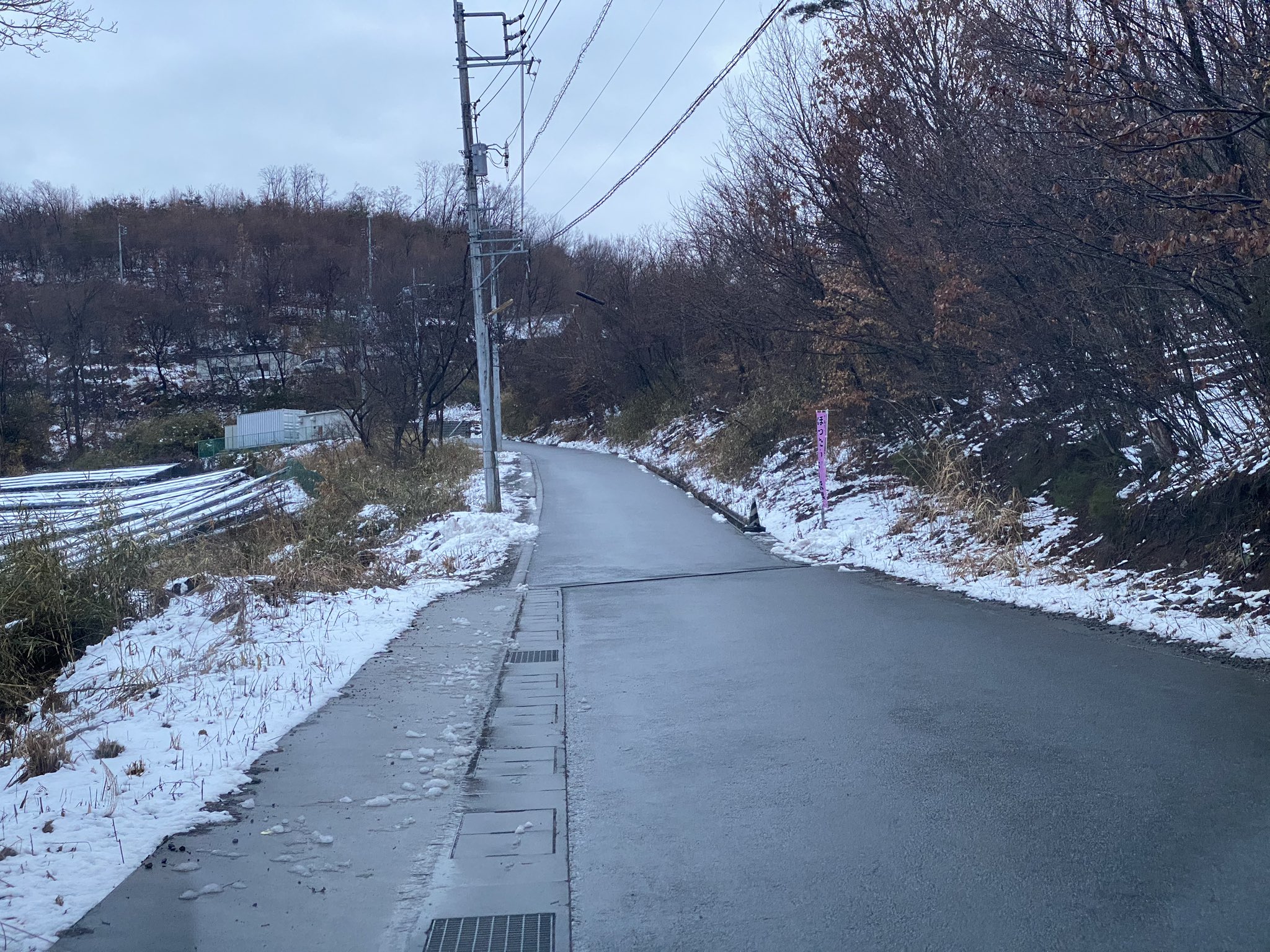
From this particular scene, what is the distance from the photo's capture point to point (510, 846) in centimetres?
490

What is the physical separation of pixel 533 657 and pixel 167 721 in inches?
126

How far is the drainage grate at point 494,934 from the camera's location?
154 inches

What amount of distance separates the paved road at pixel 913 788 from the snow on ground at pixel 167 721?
1.50 m

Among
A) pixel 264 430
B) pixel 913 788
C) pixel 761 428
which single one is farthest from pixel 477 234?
pixel 264 430

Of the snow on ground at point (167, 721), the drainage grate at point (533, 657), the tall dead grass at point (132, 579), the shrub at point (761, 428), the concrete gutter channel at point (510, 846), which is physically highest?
the shrub at point (761, 428)

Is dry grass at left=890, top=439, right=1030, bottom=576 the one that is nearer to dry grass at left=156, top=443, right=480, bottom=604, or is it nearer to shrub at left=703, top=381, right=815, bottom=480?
dry grass at left=156, top=443, right=480, bottom=604

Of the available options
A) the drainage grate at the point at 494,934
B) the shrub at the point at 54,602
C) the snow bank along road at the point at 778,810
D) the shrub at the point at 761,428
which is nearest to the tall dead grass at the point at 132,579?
the shrub at the point at 54,602

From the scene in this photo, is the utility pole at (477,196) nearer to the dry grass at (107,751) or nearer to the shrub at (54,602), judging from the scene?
the shrub at (54,602)

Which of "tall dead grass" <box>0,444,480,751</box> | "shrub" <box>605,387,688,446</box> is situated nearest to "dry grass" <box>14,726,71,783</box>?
"tall dead grass" <box>0,444,480,751</box>

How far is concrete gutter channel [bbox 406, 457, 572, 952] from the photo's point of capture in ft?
13.2

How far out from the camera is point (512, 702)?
7648 millimetres

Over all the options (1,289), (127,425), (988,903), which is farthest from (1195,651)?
(1,289)

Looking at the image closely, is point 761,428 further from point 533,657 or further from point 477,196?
point 533,657

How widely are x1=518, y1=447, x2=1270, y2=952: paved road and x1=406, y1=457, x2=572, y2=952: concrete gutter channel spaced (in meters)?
0.14
